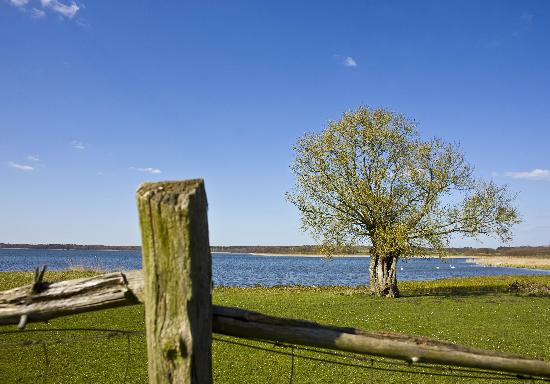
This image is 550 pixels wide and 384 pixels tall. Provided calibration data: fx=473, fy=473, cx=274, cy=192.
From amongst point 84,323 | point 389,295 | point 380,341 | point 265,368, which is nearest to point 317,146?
point 389,295

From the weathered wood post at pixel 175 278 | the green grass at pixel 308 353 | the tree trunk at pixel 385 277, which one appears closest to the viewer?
the weathered wood post at pixel 175 278

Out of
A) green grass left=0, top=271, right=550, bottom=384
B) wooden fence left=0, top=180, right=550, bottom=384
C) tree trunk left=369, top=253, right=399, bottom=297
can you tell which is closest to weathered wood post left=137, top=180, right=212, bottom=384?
wooden fence left=0, top=180, right=550, bottom=384

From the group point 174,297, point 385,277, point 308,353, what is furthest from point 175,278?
point 385,277

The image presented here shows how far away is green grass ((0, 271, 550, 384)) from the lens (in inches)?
453

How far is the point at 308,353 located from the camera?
565 inches

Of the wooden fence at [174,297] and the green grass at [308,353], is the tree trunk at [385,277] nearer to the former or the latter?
the green grass at [308,353]

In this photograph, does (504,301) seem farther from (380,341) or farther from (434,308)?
(380,341)

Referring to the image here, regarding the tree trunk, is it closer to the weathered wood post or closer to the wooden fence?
the wooden fence

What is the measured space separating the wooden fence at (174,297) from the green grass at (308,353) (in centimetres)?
152

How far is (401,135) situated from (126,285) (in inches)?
1397

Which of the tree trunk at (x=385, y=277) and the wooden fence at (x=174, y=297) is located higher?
the wooden fence at (x=174, y=297)

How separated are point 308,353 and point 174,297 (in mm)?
11879

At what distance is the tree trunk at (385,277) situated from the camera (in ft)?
115

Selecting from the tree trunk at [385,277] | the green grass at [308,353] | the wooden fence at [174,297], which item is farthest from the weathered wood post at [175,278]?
the tree trunk at [385,277]
